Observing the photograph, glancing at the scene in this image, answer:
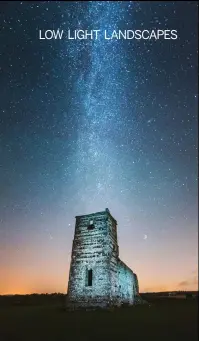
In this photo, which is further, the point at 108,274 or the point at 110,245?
the point at 110,245

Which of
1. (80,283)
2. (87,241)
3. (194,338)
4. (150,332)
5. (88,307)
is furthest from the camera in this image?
(87,241)

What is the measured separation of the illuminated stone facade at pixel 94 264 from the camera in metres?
17.4

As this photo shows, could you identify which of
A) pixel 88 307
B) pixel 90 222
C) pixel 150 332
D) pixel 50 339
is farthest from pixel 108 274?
pixel 50 339

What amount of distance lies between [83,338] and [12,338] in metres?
2.57

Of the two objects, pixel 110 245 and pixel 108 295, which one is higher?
pixel 110 245

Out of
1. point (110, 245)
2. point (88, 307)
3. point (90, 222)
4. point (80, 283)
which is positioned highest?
point (90, 222)

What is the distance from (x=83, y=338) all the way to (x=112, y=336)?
39.7 inches

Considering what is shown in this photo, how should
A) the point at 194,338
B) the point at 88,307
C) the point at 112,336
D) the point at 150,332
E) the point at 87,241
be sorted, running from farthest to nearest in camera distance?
the point at 87,241 < the point at 88,307 < the point at 150,332 < the point at 112,336 < the point at 194,338

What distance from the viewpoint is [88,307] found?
16969 mm

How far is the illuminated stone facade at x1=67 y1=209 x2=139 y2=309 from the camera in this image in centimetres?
1739

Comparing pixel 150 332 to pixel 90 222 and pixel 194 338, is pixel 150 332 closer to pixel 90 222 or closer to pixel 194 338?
pixel 194 338

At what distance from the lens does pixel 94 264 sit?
18344 mm

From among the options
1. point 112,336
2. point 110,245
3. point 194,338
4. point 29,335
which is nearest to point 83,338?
point 112,336

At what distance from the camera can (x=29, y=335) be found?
8570 mm
